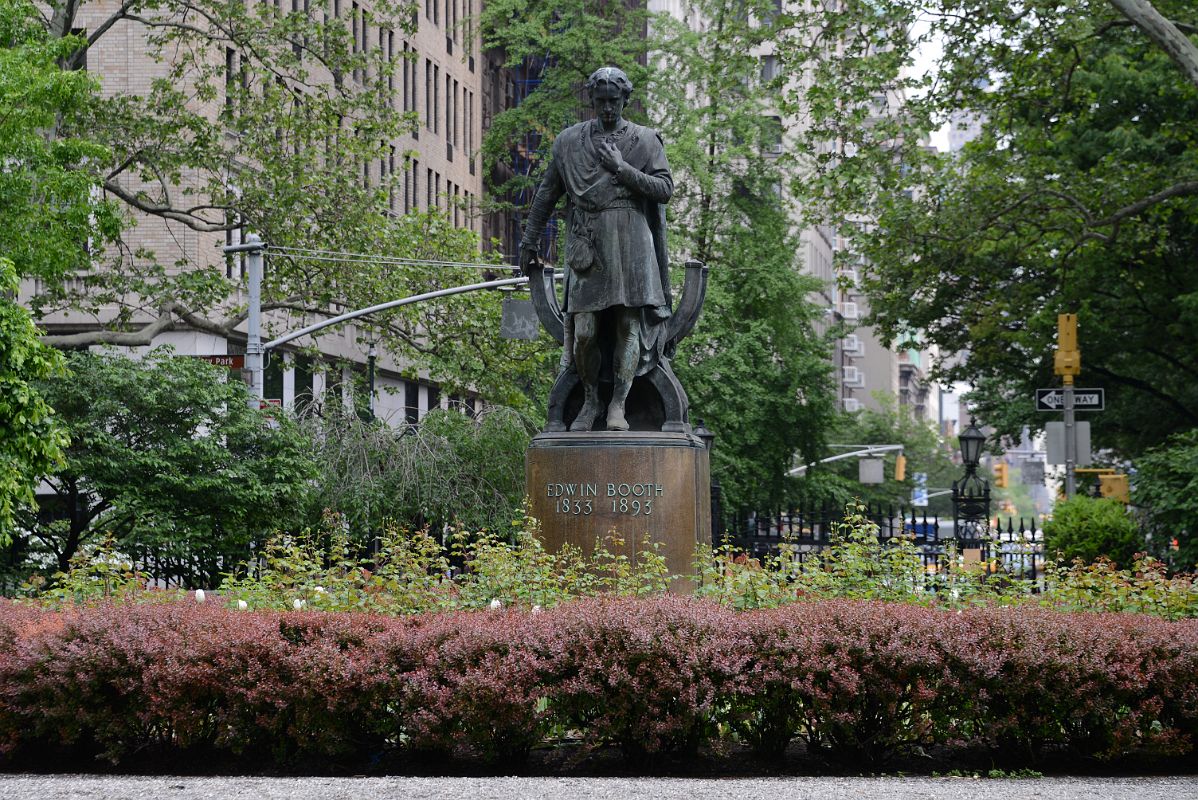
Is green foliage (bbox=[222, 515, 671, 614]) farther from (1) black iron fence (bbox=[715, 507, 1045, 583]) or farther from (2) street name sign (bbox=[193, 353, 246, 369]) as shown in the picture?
(2) street name sign (bbox=[193, 353, 246, 369])

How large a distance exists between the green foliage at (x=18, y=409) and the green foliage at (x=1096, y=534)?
590 inches

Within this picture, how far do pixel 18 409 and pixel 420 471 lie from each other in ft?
45.2

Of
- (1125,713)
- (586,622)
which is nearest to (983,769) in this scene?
(1125,713)

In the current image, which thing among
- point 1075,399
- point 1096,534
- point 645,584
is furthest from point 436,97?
point 645,584

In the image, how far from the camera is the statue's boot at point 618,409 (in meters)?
13.7

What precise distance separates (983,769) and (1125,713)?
83 cm

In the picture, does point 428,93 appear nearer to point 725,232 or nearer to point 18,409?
point 725,232

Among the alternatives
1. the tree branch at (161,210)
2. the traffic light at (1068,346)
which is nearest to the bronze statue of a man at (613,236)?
the traffic light at (1068,346)

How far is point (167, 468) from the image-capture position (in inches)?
868

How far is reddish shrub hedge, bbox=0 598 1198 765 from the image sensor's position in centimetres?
888

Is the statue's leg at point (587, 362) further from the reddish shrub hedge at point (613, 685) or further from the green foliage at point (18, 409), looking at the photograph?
the green foliage at point (18, 409)

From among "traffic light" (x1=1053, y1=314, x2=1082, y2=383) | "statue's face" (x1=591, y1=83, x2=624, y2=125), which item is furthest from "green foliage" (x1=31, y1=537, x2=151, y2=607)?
"traffic light" (x1=1053, y1=314, x2=1082, y2=383)

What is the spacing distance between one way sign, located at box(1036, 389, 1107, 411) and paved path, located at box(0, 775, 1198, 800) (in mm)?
17938

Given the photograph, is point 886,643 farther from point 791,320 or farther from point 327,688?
point 791,320
